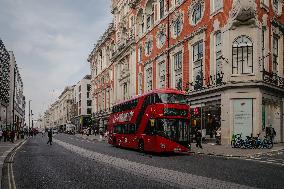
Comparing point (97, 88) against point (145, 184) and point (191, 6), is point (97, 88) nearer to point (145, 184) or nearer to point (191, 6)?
point (191, 6)

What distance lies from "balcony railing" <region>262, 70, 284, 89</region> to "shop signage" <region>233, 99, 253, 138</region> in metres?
2.47

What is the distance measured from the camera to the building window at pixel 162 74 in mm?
44281

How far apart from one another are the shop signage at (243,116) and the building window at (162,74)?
14506mm

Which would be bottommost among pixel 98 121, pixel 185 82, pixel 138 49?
pixel 98 121

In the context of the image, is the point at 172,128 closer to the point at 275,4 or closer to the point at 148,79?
the point at 275,4

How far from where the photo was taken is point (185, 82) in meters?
38.2

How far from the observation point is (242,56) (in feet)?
101

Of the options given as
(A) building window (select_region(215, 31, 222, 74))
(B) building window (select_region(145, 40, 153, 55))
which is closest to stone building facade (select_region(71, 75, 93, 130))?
(B) building window (select_region(145, 40, 153, 55))

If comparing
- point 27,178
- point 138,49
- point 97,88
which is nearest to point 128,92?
point 138,49

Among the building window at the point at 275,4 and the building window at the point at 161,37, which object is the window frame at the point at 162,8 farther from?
the building window at the point at 275,4

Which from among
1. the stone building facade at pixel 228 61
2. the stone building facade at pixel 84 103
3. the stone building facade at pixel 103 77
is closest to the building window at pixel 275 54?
the stone building facade at pixel 228 61

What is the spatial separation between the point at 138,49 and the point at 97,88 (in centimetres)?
3384

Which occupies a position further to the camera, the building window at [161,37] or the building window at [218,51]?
the building window at [161,37]

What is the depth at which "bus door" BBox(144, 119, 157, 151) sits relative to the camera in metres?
23.2
